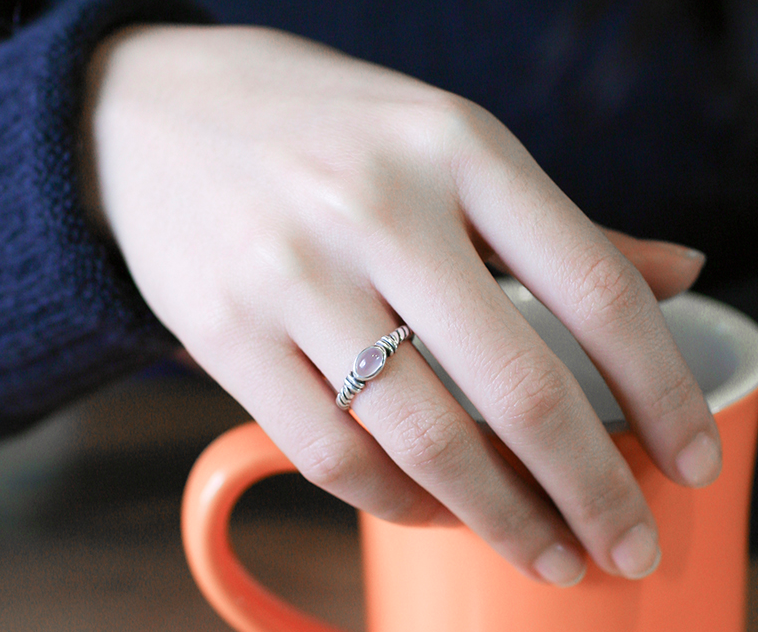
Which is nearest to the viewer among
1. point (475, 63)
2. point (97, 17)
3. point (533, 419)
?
point (533, 419)

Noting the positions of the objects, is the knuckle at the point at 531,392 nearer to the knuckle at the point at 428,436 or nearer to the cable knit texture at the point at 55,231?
the knuckle at the point at 428,436

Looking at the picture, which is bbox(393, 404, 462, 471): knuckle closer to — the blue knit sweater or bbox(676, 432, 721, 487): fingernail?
bbox(676, 432, 721, 487): fingernail

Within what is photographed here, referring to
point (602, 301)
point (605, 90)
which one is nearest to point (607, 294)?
point (602, 301)

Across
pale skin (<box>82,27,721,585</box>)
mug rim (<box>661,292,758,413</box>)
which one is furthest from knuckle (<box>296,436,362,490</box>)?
mug rim (<box>661,292,758,413</box>)

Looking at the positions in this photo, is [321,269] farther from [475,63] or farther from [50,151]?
[475,63]

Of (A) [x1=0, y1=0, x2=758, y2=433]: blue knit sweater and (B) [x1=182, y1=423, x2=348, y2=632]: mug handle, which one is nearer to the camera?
(B) [x1=182, y1=423, x2=348, y2=632]: mug handle

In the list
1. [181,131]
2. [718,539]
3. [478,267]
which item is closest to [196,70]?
[181,131]

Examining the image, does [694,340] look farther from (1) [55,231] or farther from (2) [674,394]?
(1) [55,231]
